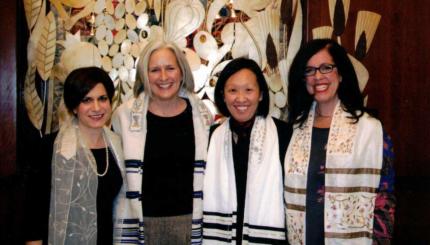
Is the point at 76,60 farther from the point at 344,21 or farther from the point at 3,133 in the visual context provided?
the point at 344,21

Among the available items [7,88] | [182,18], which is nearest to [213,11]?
[182,18]

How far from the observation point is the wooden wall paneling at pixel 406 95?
2430 mm

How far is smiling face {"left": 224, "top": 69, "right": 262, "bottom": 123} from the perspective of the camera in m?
1.88

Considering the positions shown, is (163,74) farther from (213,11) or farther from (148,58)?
(213,11)

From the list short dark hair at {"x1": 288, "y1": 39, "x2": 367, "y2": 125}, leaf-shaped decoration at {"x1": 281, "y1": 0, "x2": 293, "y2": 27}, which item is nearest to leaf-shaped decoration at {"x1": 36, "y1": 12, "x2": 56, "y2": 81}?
leaf-shaped decoration at {"x1": 281, "y1": 0, "x2": 293, "y2": 27}

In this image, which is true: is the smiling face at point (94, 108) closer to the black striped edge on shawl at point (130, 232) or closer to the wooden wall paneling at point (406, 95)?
the black striped edge on shawl at point (130, 232)

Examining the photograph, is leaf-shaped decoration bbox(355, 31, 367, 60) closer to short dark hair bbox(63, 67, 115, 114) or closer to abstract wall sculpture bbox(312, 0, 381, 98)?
abstract wall sculpture bbox(312, 0, 381, 98)

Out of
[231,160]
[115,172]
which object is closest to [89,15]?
[115,172]

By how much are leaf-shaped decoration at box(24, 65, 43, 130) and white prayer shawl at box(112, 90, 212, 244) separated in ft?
3.25

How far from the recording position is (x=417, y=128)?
2451 millimetres

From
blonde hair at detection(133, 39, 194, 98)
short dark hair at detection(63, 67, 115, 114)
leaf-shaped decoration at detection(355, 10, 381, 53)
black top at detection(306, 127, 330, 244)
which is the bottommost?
Result: black top at detection(306, 127, 330, 244)

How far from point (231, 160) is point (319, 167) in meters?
0.46

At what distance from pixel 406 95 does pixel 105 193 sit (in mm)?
1990

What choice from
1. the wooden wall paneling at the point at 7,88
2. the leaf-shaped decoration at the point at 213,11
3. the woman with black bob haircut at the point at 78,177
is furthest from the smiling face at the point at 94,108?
the leaf-shaped decoration at the point at 213,11
